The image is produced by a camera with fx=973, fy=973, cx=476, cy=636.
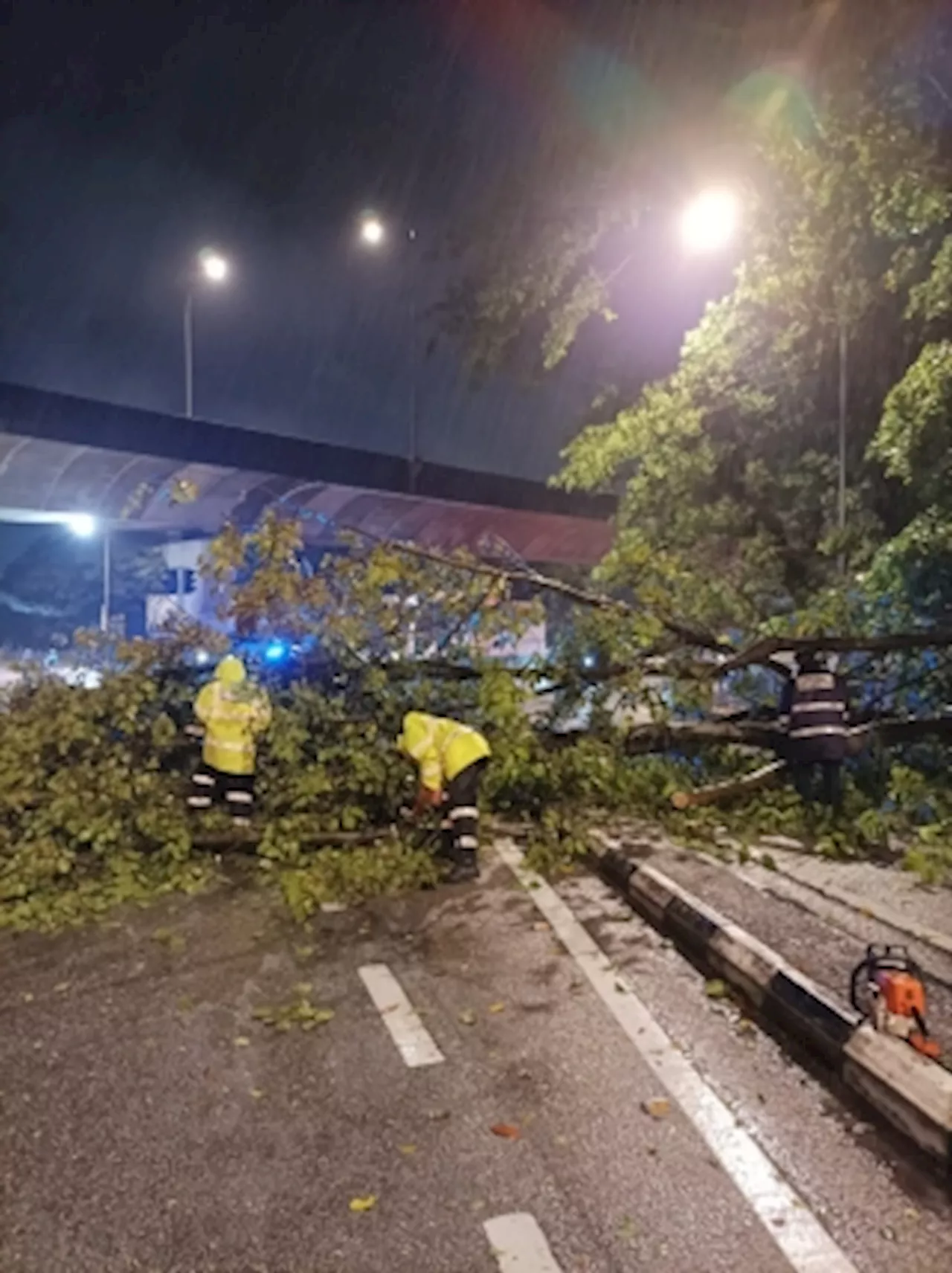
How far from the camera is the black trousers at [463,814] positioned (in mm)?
6105

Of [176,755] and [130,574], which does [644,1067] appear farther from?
[130,574]

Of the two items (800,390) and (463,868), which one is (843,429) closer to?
(800,390)

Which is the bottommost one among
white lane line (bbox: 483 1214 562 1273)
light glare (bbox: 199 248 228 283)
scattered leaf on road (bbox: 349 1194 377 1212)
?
scattered leaf on road (bbox: 349 1194 377 1212)

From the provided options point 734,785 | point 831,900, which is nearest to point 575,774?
point 734,785

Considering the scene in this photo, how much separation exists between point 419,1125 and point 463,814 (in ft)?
9.48

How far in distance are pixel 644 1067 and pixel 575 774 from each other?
4.10m

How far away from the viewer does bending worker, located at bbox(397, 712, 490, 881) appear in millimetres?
6109

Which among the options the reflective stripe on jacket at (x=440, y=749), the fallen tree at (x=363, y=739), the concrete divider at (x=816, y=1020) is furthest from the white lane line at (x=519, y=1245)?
the reflective stripe on jacket at (x=440, y=749)

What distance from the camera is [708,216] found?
8.62m

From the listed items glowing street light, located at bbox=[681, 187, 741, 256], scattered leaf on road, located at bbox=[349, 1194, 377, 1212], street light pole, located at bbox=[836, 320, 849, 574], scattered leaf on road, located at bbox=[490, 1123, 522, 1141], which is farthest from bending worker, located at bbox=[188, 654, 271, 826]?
street light pole, located at bbox=[836, 320, 849, 574]

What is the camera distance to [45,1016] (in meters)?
A: 4.19

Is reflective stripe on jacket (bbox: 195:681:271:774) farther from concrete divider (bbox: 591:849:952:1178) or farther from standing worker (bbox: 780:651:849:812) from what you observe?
standing worker (bbox: 780:651:849:812)

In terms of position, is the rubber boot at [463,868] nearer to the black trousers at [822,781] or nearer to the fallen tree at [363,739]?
the fallen tree at [363,739]

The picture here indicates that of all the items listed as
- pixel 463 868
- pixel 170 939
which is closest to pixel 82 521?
pixel 463 868
